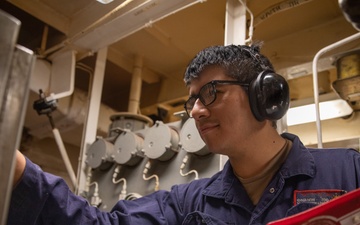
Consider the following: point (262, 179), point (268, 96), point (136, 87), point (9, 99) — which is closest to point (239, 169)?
point (262, 179)

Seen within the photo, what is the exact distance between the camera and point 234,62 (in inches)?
49.1

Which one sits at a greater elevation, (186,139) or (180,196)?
(186,139)

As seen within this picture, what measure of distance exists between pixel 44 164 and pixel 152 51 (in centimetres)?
149

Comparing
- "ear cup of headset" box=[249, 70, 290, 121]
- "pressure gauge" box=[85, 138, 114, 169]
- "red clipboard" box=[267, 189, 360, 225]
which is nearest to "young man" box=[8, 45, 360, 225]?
"ear cup of headset" box=[249, 70, 290, 121]

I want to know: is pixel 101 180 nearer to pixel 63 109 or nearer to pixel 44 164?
pixel 63 109

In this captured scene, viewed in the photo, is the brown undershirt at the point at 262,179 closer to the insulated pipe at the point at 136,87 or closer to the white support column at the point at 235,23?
the white support column at the point at 235,23

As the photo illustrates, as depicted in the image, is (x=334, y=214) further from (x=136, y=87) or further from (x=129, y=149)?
(x=136, y=87)

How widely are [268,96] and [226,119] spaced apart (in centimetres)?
15

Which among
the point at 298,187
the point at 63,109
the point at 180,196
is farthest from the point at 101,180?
the point at 298,187

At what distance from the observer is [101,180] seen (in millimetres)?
2154

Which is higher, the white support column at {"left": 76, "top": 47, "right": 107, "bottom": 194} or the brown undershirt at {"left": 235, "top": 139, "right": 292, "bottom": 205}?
the white support column at {"left": 76, "top": 47, "right": 107, "bottom": 194}

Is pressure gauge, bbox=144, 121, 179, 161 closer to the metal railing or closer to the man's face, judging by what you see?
the man's face

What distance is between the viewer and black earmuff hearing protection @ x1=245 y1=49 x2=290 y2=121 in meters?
1.11

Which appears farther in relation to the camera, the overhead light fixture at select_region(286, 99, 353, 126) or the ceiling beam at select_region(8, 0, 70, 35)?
the ceiling beam at select_region(8, 0, 70, 35)
